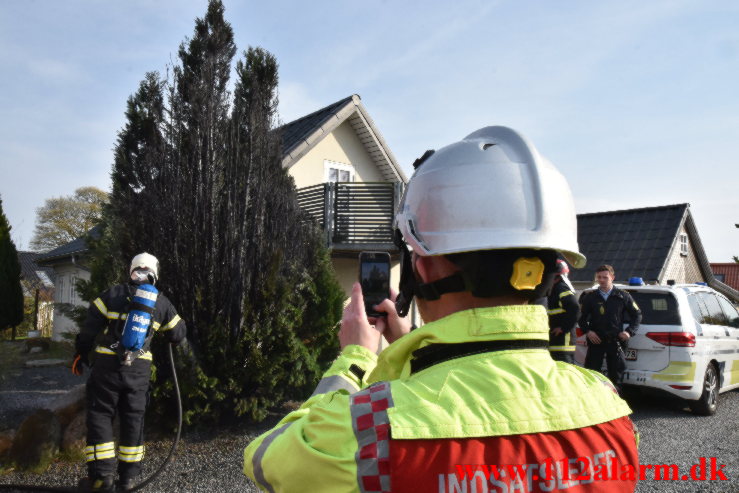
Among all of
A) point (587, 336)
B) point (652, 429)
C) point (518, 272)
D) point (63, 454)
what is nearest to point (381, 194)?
point (587, 336)

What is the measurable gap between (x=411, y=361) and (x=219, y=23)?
760 cm

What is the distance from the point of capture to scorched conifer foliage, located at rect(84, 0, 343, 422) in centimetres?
596

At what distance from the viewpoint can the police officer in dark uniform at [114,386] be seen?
452 centimetres

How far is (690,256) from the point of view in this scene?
23594mm

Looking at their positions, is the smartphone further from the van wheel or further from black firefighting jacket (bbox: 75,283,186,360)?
the van wheel

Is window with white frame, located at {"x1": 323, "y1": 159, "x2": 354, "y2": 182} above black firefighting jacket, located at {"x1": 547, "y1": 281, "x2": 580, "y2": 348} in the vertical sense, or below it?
above

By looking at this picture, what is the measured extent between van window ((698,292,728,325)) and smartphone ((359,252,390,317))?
7.12m

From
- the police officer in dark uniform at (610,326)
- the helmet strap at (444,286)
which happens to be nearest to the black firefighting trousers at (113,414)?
the helmet strap at (444,286)

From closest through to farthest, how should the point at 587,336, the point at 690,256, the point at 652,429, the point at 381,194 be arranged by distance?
the point at 652,429
the point at 587,336
the point at 381,194
the point at 690,256

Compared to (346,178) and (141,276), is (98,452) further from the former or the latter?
(346,178)

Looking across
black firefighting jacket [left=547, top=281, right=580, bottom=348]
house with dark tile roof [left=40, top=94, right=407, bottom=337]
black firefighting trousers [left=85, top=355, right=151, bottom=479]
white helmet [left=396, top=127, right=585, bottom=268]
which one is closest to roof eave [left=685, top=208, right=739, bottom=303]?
house with dark tile roof [left=40, top=94, right=407, bottom=337]

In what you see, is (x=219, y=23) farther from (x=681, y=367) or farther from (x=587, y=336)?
(x=681, y=367)

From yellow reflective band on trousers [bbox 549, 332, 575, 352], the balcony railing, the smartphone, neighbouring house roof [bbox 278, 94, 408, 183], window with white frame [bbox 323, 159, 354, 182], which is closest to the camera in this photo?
the smartphone

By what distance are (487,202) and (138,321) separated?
407 cm
